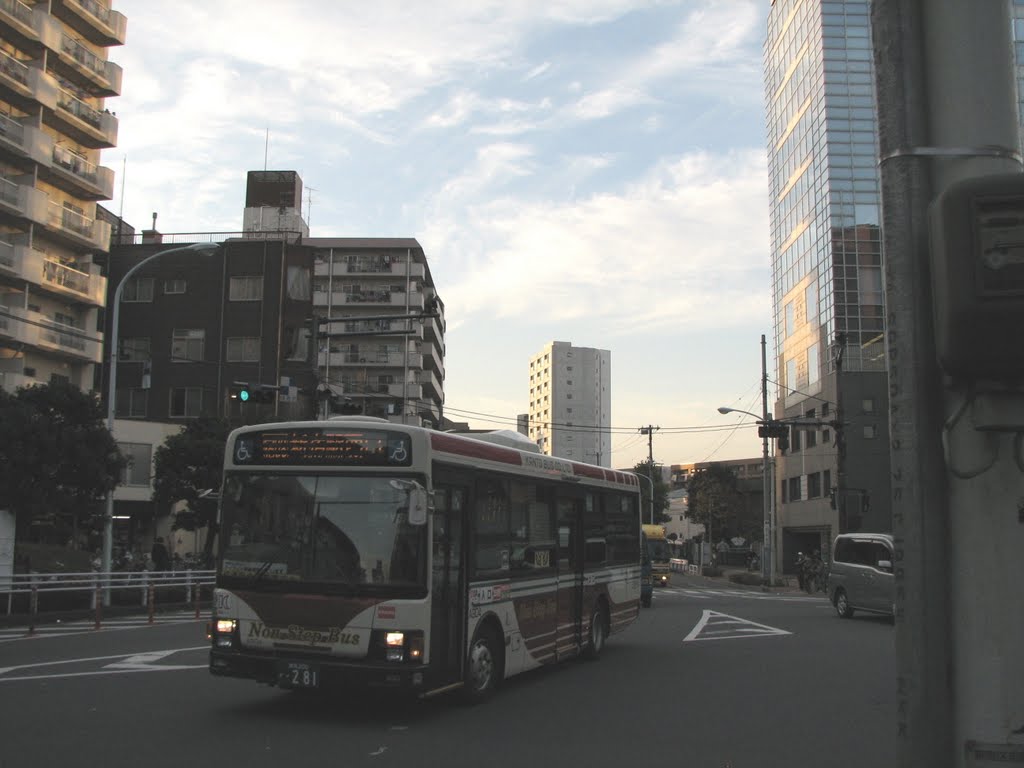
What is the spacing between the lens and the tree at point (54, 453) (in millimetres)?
24328

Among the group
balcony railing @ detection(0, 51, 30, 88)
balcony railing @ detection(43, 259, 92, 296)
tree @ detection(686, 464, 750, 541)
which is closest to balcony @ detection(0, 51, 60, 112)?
balcony railing @ detection(0, 51, 30, 88)

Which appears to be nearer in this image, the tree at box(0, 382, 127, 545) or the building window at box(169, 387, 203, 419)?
the tree at box(0, 382, 127, 545)

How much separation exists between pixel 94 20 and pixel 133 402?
2078 cm

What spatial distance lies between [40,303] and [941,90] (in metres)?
49.2

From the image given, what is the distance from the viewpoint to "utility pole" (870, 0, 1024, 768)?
2.61m

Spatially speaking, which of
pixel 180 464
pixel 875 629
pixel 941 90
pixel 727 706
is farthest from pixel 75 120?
pixel 941 90

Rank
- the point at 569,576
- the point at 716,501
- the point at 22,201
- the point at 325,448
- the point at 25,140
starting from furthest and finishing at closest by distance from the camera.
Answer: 1. the point at 716,501
2. the point at 25,140
3. the point at 22,201
4. the point at 569,576
5. the point at 325,448

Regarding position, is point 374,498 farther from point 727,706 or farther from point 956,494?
point 956,494

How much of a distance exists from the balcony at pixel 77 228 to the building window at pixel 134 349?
26.8ft

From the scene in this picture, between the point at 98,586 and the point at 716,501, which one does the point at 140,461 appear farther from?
the point at 716,501

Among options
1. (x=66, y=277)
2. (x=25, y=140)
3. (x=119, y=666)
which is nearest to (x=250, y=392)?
(x=119, y=666)

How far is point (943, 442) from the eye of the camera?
2.67 meters

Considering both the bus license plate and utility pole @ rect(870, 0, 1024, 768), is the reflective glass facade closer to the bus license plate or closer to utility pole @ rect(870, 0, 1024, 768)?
the bus license plate

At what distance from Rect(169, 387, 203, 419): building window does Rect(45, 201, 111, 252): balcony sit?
32.4 feet
